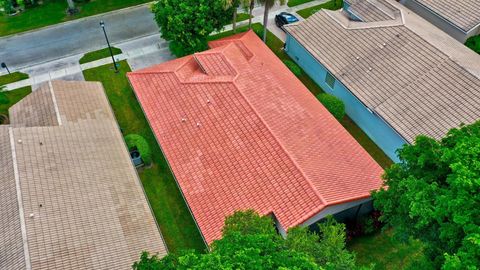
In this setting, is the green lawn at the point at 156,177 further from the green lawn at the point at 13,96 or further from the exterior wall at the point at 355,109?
the exterior wall at the point at 355,109

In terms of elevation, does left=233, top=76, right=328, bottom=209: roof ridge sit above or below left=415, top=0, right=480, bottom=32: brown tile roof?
below

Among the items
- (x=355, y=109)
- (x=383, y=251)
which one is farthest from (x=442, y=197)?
(x=355, y=109)

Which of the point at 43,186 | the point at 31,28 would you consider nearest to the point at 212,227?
the point at 43,186

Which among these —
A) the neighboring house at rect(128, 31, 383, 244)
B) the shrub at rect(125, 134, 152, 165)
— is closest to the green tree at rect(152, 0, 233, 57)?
the neighboring house at rect(128, 31, 383, 244)

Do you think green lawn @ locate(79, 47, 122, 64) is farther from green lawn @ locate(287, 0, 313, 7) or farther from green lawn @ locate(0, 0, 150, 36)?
green lawn @ locate(287, 0, 313, 7)

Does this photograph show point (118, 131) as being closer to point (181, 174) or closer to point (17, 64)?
point (181, 174)

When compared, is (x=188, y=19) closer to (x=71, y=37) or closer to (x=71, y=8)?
(x=71, y=37)
